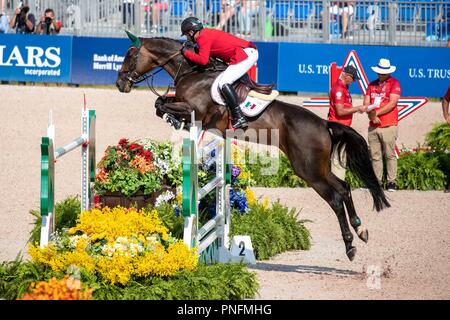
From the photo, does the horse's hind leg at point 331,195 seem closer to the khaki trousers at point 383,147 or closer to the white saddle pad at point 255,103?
the white saddle pad at point 255,103

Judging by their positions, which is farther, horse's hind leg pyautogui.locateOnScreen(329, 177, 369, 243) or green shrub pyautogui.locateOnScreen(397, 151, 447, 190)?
green shrub pyautogui.locateOnScreen(397, 151, 447, 190)

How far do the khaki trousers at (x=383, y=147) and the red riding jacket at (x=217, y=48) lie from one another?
390cm

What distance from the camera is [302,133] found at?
32.9ft

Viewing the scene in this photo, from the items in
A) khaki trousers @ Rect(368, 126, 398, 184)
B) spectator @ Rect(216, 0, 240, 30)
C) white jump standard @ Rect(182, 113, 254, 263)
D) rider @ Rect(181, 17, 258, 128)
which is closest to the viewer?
white jump standard @ Rect(182, 113, 254, 263)

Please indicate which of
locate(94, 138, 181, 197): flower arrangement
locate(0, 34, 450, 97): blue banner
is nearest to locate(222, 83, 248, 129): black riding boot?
locate(94, 138, 181, 197): flower arrangement

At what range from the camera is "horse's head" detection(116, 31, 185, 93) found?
10.9 meters

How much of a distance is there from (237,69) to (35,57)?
1315 centimetres

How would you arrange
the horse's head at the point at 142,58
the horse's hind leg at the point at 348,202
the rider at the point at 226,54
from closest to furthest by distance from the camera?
the horse's hind leg at the point at 348,202 < the rider at the point at 226,54 < the horse's head at the point at 142,58

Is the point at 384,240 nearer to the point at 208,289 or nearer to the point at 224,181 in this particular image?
the point at 224,181

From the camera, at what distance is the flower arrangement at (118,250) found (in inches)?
299

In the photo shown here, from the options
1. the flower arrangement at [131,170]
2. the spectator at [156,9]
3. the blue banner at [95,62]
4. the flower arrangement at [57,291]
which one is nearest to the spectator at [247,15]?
the spectator at [156,9]

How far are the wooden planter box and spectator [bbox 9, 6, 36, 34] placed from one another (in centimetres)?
1454

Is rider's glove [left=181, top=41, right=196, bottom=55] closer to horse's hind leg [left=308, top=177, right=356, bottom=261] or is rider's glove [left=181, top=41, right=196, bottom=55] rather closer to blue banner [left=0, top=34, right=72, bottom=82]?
horse's hind leg [left=308, top=177, right=356, bottom=261]

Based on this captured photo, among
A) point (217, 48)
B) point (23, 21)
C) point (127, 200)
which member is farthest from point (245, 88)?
point (23, 21)
